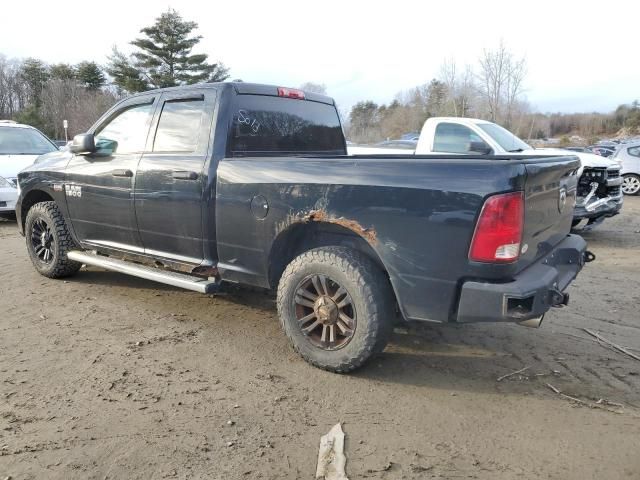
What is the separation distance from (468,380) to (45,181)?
4.57 metres

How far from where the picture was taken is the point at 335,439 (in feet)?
8.83

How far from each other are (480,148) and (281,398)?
5.80 meters

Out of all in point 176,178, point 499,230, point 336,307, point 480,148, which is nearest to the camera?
point 499,230

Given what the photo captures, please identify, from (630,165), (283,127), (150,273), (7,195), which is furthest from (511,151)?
(630,165)

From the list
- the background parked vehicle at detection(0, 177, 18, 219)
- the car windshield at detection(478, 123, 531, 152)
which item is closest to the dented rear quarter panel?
the car windshield at detection(478, 123, 531, 152)

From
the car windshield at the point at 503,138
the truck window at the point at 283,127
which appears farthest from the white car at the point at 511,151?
the truck window at the point at 283,127

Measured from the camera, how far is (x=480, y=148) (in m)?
7.68

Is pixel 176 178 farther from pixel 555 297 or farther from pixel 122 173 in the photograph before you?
pixel 555 297

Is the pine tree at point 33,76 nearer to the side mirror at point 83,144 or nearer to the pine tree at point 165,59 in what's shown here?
the pine tree at point 165,59

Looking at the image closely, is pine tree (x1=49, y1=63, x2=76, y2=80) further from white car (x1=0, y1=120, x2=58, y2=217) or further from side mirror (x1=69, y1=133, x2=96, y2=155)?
side mirror (x1=69, y1=133, x2=96, y2=155)

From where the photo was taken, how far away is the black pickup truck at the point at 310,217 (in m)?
2.82

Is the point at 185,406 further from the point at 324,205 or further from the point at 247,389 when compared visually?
the point at 324,205

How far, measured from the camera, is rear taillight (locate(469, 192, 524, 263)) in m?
2.72

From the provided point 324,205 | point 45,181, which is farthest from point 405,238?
→ point 45,181
